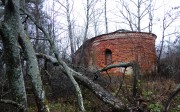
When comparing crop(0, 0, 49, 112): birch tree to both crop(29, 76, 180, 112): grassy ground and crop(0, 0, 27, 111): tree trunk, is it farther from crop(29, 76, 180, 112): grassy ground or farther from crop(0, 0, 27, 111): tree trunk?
crop(29, 76, 180, 112): grassy ground

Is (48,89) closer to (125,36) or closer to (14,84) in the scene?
(14,84)

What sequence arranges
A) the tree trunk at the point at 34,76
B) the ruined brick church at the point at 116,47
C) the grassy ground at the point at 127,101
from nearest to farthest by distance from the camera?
the tree trunk at the point at 34,76
the grassy ground at the point at 127,101
the ruined brick church at the point at 116,47

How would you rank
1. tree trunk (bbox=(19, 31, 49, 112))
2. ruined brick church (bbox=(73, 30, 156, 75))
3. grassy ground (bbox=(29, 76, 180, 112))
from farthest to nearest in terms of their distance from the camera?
ruined brick church (bbox=(73, 30, 156, 75)) → grassy ground (bbox=(29, 76, 180, 112)) → tree trunk (bbox=(19, 31, 49, 112))

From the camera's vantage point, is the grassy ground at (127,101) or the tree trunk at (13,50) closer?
Result: the tree trunk at (13,50)

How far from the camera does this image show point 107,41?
3131 centimetres

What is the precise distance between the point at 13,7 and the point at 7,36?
1.62 ft

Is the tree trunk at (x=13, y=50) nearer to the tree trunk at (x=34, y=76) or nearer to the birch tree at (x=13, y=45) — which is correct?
the birch tree at (x=13, y=45)

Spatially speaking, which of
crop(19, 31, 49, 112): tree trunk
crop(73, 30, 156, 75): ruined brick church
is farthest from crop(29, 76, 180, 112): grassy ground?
crop(73, 30, 156, 75): ruined brick church

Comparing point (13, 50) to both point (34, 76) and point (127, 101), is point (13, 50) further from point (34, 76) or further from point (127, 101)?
point (127, 101)

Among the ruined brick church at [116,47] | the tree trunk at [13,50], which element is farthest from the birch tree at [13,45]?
the ruined brick church at [116,47]

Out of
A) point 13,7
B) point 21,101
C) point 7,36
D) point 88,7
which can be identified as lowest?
point 21,101

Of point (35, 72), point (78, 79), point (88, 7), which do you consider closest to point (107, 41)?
point (88, 7)

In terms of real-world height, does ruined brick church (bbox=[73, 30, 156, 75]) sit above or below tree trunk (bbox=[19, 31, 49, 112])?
above

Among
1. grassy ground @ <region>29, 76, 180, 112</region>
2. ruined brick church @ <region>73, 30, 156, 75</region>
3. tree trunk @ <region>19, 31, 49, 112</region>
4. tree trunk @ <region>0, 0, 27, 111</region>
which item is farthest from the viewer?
ruined brick church @ <region>73, 30, 156, 75</region>
